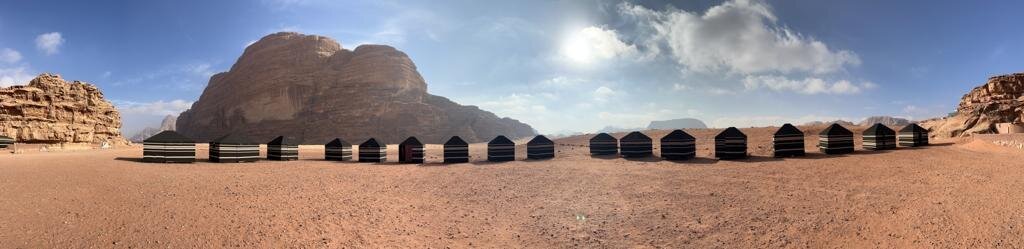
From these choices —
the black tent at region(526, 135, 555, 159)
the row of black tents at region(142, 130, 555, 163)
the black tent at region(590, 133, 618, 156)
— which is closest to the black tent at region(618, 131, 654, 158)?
the black tent at region(590, 133, 618, 156)

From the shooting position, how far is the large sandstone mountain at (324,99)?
8938cm

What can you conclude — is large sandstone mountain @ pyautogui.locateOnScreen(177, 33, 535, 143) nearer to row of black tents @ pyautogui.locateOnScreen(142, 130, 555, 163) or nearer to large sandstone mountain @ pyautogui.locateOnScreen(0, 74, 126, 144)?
large sandstone mountain @ pyautogui.locateOnScreen(0, 74, 126, 144)

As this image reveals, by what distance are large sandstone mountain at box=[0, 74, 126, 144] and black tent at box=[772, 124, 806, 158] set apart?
210 feet

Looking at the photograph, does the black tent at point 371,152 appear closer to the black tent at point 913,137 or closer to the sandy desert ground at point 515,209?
the sandy desert ground at point 515,209

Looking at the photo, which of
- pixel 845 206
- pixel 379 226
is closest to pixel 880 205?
pixel 845 206

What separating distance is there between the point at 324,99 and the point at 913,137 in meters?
90.5

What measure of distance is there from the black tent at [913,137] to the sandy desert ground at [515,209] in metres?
11.9

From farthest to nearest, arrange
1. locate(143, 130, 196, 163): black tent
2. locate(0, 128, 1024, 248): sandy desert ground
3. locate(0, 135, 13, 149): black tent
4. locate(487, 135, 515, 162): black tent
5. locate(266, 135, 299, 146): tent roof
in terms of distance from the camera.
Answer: locate(0, 135, 13, 149): black tent → locate(487, 135, 515, 162): black tent → locate(266, 135, 299, 146): tent roof → locate(143, 130, 196, 163): black tent → locate(0, 128, 1024, 248): sandy desert ground

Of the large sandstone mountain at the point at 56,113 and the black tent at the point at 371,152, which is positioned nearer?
the black tent at the point at 371,152

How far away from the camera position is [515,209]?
13266 mm

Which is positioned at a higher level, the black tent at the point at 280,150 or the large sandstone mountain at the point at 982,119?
the large sandstone mountain at the point at 982,119

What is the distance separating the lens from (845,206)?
12609 millimetres

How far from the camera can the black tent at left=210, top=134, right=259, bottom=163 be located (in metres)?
25.1

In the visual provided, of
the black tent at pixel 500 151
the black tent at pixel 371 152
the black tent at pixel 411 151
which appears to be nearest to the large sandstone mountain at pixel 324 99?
the black tent at pixel 371 152
